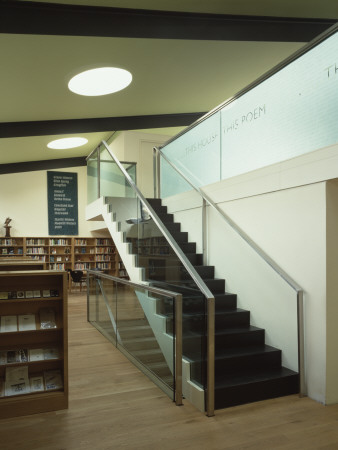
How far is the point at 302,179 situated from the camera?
371cm

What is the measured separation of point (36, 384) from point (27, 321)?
53 centimetres

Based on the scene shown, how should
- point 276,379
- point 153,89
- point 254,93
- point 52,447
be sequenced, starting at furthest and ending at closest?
point 153,89
point 254,93
point 276,379
point 52,447


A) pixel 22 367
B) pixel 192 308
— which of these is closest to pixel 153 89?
pixel 192 308

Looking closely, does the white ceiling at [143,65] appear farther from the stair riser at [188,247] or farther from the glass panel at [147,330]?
the glass panel at [147,330]

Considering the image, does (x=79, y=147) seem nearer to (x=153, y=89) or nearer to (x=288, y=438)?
(x=153, y=89)

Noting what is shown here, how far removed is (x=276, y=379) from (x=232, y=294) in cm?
131

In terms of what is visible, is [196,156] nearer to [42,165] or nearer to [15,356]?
[15,356]

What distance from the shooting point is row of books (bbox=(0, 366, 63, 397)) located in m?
3.20

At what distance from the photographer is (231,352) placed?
A: 152 inches

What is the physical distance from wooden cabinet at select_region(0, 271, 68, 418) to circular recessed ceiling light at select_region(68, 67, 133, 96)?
3.27 meters

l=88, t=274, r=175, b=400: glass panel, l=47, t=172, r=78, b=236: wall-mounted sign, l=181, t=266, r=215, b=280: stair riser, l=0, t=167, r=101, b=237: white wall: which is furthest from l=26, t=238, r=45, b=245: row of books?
l=181, t=266, r=215, b=280: stair riser

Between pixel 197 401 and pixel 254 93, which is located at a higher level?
pixel 254 93

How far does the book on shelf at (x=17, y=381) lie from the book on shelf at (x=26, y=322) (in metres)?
0.33

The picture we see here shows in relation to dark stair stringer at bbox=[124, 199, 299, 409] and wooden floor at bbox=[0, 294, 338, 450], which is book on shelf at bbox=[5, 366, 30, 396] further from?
dark stair stringer at bbox=[124, 199, 299, 409]
